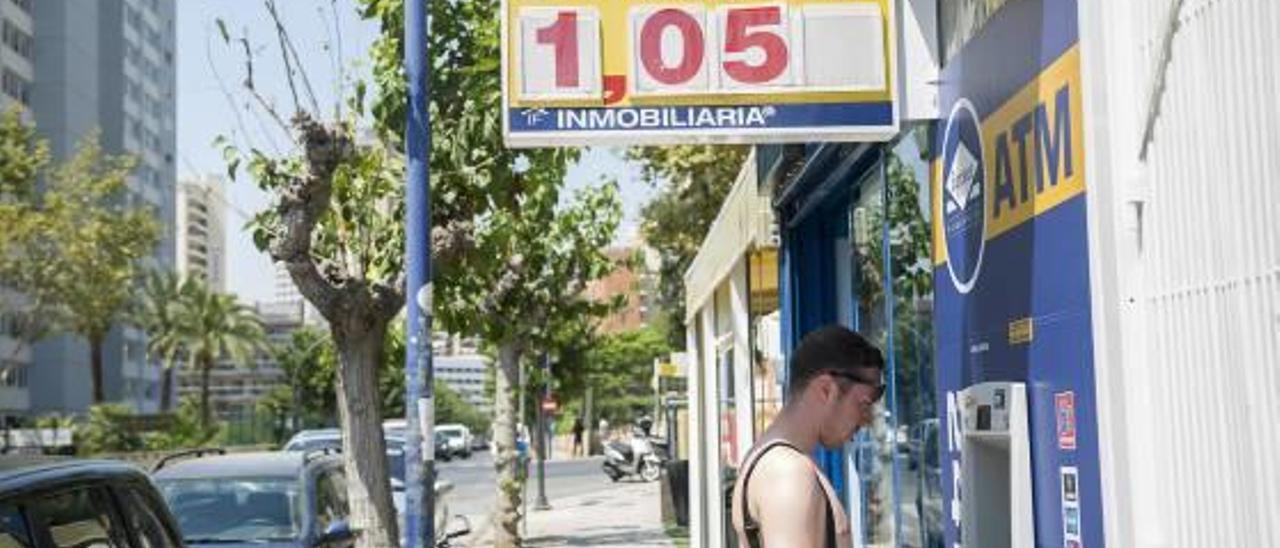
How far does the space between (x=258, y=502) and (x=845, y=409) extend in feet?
29.4

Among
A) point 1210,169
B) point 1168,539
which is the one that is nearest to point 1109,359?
point 1168,539

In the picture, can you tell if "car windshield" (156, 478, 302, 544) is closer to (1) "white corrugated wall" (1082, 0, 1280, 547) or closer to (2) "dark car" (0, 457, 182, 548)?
(2) "dark car" (0, 457, 182, 548)

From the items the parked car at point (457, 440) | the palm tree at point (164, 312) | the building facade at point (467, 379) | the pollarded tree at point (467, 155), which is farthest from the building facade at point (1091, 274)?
the building facade at point (467, 379)

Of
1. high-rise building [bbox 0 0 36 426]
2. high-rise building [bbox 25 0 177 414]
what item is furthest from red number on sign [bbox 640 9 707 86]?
high-rise building [bbox 0 0 36 426]

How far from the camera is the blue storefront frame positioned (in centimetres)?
737

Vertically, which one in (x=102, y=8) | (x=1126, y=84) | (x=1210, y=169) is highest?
(x=102, y=8)

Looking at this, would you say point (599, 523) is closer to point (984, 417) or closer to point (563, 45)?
point (563, 45)

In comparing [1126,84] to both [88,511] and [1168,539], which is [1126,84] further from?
[88,511]

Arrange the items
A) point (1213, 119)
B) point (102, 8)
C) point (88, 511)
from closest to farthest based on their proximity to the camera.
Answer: point (1213, 119) → point (88, 511) → point (102, 8)

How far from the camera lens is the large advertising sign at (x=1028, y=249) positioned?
13.8 ft

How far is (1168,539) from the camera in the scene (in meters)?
3.69

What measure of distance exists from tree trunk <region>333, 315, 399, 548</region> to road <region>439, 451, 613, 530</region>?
43.6 ft

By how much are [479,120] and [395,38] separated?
2.77ft

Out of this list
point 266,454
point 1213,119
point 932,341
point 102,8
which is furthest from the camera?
point 102,8
